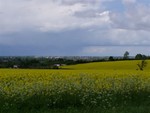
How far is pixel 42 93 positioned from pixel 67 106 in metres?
0.94

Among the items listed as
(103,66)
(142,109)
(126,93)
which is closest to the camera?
(142,109)

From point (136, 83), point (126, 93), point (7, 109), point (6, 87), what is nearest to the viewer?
point (7, 109)

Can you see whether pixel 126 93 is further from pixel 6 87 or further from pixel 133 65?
pixel 133 65

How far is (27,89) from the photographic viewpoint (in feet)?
43.0

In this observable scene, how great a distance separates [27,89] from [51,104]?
98 cm

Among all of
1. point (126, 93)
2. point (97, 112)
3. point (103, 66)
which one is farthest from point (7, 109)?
point (103, 66)

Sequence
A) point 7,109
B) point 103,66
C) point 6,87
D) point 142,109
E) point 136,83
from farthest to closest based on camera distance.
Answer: point 103,66, point 136,83, point 6,87, point 142,109, point 7,109

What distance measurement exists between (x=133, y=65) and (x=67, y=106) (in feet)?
92.9

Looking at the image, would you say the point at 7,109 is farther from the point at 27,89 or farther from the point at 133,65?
the point at 133,65

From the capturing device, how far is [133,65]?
40594 mm

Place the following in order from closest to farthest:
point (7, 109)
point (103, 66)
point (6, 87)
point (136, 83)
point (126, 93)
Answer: point (7, 109) < point (6, 87) < point (126, 93) < point (136, 83) < point (103, 66)

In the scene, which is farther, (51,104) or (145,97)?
(145,97)

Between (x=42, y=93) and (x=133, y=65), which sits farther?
(x=133, y=65)

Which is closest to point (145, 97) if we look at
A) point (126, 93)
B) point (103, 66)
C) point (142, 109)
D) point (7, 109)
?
point (126, 93)
